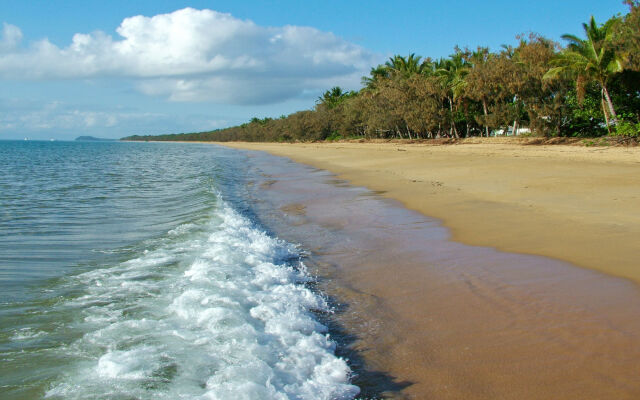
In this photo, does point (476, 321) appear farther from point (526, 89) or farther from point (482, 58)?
point (482, 58)

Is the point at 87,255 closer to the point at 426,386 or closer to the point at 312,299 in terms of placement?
the point at 312,299

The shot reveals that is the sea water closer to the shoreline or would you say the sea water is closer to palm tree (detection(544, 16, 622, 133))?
the shoreline

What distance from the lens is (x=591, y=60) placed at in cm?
2228

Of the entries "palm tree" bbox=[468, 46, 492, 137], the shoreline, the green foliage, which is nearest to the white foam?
the shoreline

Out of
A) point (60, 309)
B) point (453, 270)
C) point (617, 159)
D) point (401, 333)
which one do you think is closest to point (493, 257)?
point (453, 270)

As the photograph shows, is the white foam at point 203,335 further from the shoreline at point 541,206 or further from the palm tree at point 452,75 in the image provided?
the palm tree at point 452,75

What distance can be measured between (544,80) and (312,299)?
86.0ft

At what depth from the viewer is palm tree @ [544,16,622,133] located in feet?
72.7

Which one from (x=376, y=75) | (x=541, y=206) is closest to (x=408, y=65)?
(x=376, y=75)

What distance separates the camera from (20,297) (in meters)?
4.80

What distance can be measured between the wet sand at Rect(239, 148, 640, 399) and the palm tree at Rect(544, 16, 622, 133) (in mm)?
20408

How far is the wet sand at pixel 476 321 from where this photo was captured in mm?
2840

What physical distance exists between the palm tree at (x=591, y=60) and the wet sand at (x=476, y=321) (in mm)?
20408

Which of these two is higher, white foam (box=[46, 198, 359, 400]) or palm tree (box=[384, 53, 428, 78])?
palm tree (box=[384, 53, 428, 78])
